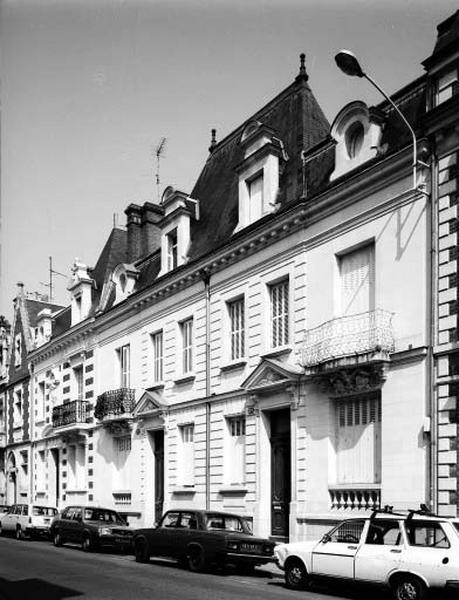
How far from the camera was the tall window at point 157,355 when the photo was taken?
28.5m

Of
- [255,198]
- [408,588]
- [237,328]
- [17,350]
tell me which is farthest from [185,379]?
[17,350]

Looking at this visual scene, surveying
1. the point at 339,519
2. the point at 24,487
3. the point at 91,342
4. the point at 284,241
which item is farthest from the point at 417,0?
the point at 24,487

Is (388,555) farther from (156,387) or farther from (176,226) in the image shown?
(176,226)

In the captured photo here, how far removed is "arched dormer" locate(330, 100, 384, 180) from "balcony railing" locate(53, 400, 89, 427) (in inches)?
701

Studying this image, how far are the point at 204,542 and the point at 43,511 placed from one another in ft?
47.0

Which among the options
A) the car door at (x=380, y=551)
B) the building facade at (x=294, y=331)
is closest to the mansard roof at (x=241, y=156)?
the building facade at (x=294, y=331)

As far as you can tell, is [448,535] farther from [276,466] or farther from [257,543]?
[276,466]

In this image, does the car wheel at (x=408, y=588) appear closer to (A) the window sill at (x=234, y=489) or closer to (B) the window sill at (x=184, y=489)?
(A) the window sill at (x=234, y=489)

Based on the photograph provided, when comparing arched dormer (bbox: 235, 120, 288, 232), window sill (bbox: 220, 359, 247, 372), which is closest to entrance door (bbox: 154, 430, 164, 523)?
window sill (bbox: 220, 359, 247, 372)

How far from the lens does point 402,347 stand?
684 inches

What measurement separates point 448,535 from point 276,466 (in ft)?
32.1

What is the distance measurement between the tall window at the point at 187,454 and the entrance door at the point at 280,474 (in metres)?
4.68

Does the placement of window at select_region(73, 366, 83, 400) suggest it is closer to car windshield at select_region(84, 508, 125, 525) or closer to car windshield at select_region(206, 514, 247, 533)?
car windshield at select_region(84, 508, 125, 525)

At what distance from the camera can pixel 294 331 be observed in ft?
68.6
